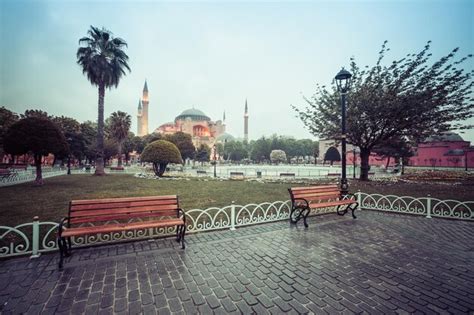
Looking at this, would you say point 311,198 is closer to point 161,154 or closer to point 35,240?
point 35,240

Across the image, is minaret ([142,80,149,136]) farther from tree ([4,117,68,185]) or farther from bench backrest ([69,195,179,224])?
bench backrest ([69,195,179,224])

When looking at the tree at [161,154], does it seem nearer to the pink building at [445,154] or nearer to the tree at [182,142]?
the tree at [182,142]

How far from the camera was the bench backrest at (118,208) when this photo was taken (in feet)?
13.9

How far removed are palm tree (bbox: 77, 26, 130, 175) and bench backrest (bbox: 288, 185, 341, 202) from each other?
83.7 ft

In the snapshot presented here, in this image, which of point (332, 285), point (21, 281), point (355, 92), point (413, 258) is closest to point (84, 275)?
point (21, 281)

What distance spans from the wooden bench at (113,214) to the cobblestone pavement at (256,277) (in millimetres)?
520

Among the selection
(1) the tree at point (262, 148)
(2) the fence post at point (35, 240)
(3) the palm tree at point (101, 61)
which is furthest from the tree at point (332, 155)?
(2) the fence post at point (35, 240)

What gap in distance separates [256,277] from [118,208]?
3185 mm

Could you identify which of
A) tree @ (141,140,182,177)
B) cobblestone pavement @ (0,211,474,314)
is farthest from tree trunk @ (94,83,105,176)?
cobblestone pavement @ (0,211,474,314)

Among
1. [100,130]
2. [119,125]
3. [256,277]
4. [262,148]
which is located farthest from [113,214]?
[262,148]

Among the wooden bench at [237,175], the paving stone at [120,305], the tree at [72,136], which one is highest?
the tree at [72,136]

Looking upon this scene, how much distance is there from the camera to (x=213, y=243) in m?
4.88

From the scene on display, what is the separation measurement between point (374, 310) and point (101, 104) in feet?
94.7

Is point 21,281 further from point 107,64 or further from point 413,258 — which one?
point 107,64
